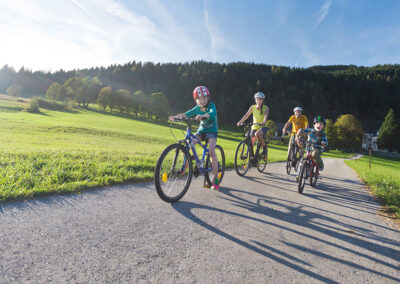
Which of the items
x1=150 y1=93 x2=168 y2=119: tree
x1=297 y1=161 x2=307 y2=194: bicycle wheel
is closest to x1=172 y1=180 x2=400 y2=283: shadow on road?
x1=297 y1=161 x2=307 y2=194: bicycle wheel

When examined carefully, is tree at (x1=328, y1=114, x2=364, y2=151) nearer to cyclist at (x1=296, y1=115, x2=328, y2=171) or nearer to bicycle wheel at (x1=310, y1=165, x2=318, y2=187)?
cyclist at (x1=296, y1=115, x2=328, y2=171)

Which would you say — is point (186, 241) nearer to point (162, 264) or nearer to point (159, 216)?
point (162, 264)

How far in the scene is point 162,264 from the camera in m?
2.17

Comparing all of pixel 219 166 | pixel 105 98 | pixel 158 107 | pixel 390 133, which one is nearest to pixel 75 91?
pixel 105 98

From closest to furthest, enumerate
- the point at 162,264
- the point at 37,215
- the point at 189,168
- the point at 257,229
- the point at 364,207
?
the point at 162,264 < the point at 37,215 < the point at 257,229 < the point at 189,168 < the point at 364,207

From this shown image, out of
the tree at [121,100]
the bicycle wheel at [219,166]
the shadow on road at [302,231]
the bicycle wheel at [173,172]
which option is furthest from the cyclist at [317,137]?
the tree at [121,100]

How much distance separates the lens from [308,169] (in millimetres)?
6363

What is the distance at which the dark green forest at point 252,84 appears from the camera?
351ft

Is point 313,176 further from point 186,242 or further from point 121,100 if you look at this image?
point 121,100

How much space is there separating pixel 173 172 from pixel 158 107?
75009 millimetres

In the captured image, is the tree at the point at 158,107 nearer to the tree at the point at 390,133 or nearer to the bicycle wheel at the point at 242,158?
the bicycle wheel at the point at 242,158

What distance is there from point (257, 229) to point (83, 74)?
158149mm

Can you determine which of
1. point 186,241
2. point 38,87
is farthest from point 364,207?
point 38,87

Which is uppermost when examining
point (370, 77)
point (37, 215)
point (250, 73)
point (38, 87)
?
point (370, 77)
